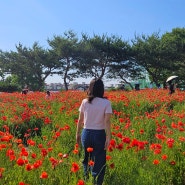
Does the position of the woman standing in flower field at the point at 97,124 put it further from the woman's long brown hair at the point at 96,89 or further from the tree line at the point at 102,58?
the tree line at the point at 102,58

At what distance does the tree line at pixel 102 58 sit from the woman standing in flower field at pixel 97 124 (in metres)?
31.2

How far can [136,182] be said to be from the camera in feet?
13.0

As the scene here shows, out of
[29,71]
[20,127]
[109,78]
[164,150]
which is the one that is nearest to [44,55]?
[29,71]

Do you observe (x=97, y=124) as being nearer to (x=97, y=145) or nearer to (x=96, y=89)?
(x=97, y=145)

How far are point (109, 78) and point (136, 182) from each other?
3457 cm

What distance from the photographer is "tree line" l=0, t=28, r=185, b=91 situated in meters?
35.2

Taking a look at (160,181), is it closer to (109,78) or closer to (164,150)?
(164,150)

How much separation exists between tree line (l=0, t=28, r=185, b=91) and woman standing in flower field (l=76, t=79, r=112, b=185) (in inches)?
1227

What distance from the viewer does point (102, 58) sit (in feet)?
120

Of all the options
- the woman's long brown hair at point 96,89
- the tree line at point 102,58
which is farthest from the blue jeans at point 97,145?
the tree line at point 102,58

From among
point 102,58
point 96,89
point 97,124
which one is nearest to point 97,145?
point 97,124

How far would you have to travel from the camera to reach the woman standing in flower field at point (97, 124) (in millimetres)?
3992

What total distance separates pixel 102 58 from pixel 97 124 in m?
32.7

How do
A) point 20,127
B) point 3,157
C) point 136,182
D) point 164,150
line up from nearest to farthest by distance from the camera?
point 136,182 → point 3,157 → point 164,150 → point 20,127
